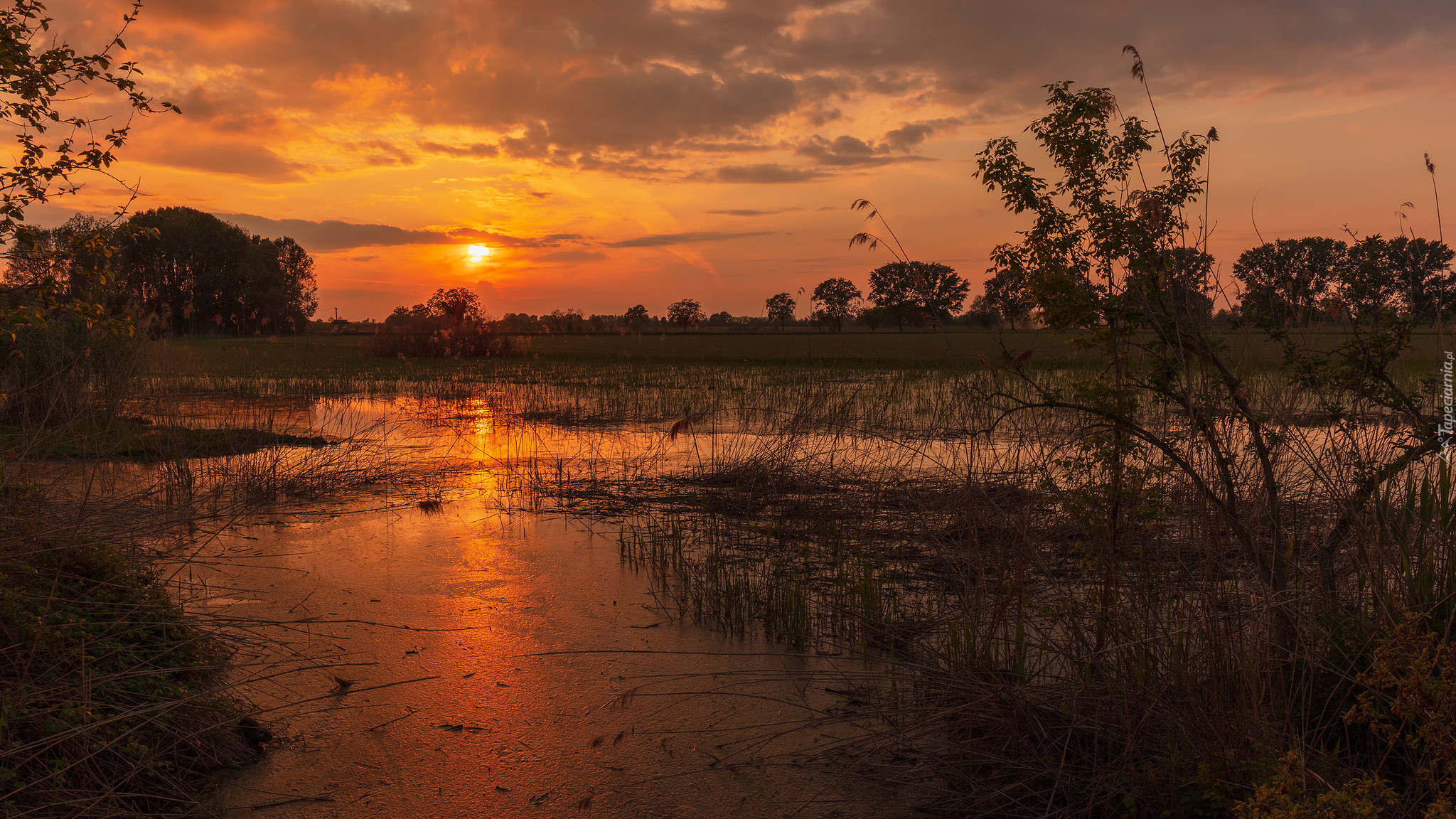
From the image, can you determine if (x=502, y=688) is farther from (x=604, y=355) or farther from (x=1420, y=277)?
(x=604, y=355)

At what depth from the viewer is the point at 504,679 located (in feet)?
13.3

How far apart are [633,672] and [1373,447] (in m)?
3.67

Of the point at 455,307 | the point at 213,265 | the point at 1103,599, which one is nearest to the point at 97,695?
the point at 1103,599

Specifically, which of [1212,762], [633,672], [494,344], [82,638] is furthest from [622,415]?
[494,344]

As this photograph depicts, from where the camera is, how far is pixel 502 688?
396 centimetres

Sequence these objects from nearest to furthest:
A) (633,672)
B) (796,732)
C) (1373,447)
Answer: (796,732) → (1373,447) → (633,672)

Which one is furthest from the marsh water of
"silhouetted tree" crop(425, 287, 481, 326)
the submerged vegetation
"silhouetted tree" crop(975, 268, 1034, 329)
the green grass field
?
"silhouetted tree" crop(425, 287, 481, 326)

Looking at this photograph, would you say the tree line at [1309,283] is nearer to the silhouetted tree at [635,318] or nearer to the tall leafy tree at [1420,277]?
the tall leafy tree at [1420,277]

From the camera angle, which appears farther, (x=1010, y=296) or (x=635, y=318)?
(x=635, y=318)

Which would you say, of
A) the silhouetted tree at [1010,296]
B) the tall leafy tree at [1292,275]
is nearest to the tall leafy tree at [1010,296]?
the silhouetted tree at [1010,296]

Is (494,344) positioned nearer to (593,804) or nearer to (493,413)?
(493,413)

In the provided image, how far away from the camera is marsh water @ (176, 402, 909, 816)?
3107mm

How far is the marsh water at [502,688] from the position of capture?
311cm

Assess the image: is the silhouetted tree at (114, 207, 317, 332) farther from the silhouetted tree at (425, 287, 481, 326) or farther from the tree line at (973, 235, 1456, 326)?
the tree line at (973, 235, 1456, 326)
